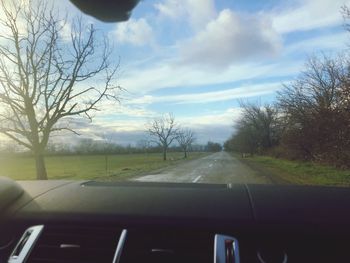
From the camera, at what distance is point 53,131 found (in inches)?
1037

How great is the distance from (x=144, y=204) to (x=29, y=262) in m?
0.56

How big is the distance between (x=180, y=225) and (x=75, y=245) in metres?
0.45

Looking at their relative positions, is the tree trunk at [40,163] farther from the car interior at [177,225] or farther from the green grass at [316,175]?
the car interior at [177,225]

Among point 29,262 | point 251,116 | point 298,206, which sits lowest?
point 29,262

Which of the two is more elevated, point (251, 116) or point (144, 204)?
point (251, 116)

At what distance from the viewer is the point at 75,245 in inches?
76.4

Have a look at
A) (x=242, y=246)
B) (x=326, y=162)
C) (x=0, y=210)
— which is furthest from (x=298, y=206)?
(x=326, y=162)

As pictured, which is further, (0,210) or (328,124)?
(328,124)

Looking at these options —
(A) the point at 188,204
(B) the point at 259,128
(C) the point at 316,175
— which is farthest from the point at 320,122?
(B) the point at 259,128

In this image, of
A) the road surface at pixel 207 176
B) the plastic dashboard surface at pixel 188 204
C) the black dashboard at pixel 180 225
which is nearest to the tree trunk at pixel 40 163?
the road surface at pixel 207 176

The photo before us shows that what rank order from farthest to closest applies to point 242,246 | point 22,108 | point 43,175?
1. point 43,175
2. point 22,108
3. point 242,246

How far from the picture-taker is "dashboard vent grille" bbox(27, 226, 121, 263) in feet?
6.17

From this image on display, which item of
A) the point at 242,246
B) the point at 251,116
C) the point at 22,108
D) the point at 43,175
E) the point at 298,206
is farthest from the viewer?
the point at 251,116

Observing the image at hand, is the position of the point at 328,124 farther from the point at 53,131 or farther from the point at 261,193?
the point at 261,193
